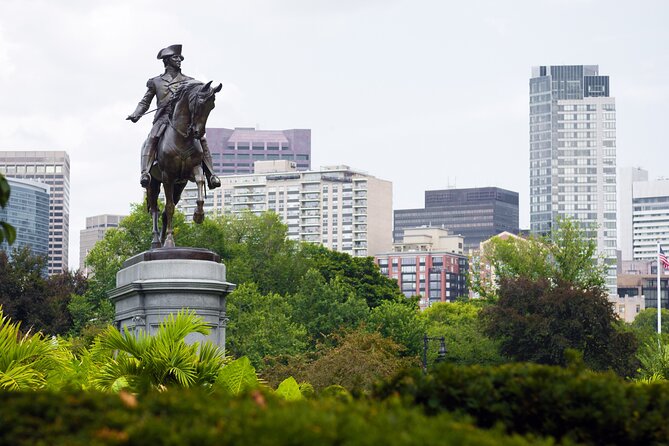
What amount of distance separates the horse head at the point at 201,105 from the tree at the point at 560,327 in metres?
48.9

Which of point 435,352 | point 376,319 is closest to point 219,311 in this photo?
point 376,319

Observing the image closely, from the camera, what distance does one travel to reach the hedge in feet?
36.5

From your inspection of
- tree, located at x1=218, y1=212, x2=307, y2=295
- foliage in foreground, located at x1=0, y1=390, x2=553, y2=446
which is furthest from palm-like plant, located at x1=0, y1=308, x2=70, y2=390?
tree, located at x1=218, y1=212, x2=307, y2=295

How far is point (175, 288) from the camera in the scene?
25438 millimetres

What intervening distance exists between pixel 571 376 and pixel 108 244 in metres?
71.5

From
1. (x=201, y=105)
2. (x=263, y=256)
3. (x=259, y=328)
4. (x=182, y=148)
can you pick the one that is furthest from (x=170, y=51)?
(x=263, y=256)

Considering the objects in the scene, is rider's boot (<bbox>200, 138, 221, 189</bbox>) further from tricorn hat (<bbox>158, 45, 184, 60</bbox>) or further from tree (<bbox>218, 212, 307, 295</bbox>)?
tree (<bbox>218, 212, 307, 295</bbox>)

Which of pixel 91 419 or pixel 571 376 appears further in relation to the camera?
pixel 571 376

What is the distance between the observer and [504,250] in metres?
89.3

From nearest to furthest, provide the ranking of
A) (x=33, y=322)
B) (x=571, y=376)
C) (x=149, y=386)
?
(x=571, y=376)
(x=149, y=386)
(x=33, y=322)

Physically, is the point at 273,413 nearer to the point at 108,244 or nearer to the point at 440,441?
the point at 440,441

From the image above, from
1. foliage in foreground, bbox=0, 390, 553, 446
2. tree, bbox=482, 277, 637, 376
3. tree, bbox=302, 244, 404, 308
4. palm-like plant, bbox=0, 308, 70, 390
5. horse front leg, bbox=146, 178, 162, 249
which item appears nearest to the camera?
foliage in foreground, bbox=0, 390, 553, 446

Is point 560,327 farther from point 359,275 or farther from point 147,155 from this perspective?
point 147,155

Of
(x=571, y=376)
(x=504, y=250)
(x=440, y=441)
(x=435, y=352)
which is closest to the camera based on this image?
(x=440, y=441)
